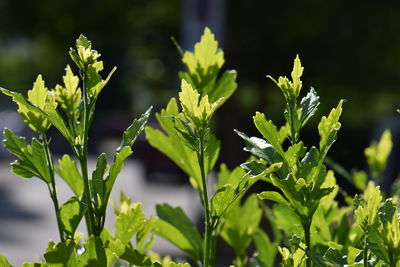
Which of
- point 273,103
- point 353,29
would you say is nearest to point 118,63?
point 273,103

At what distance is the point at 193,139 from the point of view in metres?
0.79

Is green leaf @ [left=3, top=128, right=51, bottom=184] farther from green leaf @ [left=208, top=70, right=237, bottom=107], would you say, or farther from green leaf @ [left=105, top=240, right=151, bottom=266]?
green leaf @ [left=208, top=70, right=237, bottom=107]

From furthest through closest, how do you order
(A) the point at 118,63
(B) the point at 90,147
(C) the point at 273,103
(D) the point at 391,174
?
(A) the point at 118,63 < (B) the point at 90,147 < (C) the point at 273,103 < (D) the point at 391,174

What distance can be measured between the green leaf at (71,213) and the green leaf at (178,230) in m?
0.19

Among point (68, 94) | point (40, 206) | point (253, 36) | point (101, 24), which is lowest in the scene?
point (68, 94)

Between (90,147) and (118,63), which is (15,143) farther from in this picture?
(118,63)

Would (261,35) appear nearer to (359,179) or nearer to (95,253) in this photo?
(359,179)

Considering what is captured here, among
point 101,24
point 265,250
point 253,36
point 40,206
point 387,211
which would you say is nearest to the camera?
point 387,211

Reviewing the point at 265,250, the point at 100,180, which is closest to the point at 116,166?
the point at 100,180

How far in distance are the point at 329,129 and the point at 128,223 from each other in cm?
28

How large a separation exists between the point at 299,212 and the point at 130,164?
13.8 m

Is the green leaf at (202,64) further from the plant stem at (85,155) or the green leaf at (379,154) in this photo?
the green leaf at (379,154)

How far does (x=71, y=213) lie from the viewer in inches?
34.4

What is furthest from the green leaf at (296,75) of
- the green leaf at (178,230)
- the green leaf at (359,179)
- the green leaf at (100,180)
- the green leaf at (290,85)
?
the green leaf at (359,179)
